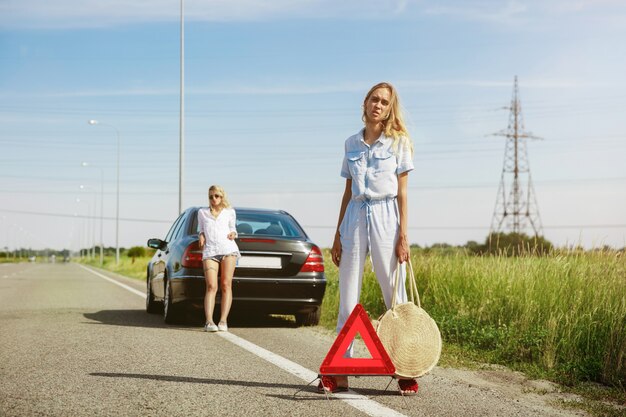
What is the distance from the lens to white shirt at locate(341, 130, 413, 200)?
540cm

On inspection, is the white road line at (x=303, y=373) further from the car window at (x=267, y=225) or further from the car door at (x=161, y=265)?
the car door at (x=161, y=265)

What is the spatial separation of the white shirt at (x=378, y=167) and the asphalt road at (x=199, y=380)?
1.39 metres

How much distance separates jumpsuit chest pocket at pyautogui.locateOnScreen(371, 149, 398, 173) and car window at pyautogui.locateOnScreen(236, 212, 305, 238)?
4695 millimetres

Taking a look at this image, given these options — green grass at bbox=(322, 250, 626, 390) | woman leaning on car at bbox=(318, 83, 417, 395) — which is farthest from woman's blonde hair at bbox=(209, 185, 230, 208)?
woman leaning on car at bbox=(318, 83, 417, 395)

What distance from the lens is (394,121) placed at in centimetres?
550

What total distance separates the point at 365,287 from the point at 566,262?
390cm


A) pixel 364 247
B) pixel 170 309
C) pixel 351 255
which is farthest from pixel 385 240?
pixel 170 309

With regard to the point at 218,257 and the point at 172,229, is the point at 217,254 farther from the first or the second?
the point at 172,229

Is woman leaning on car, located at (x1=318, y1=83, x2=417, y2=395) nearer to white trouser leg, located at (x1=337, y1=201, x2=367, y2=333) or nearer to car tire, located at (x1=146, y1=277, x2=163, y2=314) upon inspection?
white trouser leg, located at (x1=337, y1=201, x2=367, y2=333)

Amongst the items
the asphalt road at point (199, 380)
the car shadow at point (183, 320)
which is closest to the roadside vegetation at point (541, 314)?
the asphalt road at point (199, 380)

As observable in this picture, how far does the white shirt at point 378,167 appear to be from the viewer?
17.7 feet

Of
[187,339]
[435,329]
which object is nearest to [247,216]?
[187,339]

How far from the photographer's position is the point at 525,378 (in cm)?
647

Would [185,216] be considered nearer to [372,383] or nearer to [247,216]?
[247,216]
